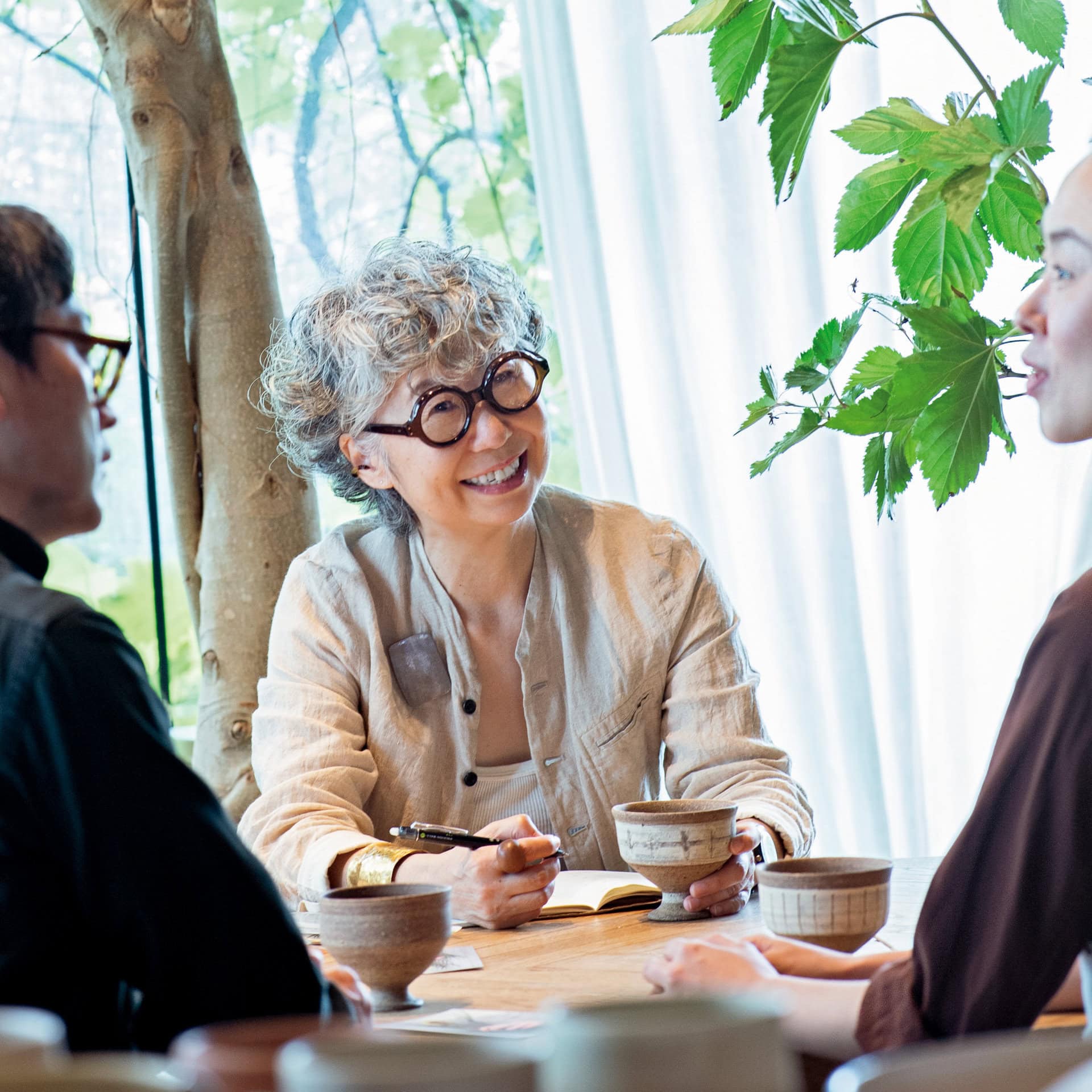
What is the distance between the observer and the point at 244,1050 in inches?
26.1

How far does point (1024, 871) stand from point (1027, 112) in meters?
0.92

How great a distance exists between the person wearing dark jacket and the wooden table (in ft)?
1.14

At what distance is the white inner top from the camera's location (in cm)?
215

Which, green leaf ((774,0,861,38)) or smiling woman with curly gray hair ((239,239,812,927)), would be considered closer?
green leaf ((774,0,861,38))

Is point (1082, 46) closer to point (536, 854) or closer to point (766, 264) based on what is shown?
point (766, 264)

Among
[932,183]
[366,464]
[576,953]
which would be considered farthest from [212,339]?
[576,953]

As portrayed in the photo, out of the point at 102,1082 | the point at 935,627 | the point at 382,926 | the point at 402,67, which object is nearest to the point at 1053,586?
the point at 935,627

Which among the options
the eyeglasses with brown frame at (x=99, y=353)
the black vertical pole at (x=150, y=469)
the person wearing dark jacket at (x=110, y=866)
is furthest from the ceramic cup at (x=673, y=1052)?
the black vertical pole at (x=150, y=469)

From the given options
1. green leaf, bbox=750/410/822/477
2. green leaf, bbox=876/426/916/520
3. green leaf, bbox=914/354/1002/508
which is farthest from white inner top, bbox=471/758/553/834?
green leaf, bbox=914/354/1002/508

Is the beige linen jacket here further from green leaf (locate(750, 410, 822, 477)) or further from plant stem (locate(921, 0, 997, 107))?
plant stem (locate(921, 0, 997, 107))

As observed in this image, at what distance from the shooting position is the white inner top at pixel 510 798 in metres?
2.15

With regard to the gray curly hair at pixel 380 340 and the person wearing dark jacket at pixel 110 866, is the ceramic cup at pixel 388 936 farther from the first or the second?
the gray curly hair at pixel 380 340

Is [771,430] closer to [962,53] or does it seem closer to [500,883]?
[962,53]

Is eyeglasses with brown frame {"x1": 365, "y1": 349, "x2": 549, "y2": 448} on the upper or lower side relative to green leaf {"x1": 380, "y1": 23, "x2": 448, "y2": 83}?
lower
